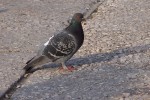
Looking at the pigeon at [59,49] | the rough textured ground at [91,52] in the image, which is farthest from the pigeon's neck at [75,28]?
the rough textured ground at [91,52]

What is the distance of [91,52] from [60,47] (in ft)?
3.81

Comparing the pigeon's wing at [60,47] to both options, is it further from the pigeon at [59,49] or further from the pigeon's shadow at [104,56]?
the pigeon's shadow at [104,56]

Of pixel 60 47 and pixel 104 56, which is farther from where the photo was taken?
pixel 104 56

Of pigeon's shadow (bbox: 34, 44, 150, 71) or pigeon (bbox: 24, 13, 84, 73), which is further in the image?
pigeon's shadow (bbox: 34, 44, 150, 71)

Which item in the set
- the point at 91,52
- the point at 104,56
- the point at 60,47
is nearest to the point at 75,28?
the point at 60,47

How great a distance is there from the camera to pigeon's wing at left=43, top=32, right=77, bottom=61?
7.22 metres

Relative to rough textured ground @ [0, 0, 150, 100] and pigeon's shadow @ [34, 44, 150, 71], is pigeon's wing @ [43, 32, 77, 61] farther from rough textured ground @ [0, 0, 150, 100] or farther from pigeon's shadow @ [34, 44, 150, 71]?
pigeon's shadow @ [34, 44, 150, 71]

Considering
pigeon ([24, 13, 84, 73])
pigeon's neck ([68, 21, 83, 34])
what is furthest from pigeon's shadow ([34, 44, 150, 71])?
pigeon's neck ([68, 21, 83, 34])

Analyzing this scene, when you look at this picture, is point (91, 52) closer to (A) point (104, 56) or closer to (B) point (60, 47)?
(A) point (104, 56)

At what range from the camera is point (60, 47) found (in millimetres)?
7254

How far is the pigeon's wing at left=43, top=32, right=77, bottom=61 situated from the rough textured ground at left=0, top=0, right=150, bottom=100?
274 mm

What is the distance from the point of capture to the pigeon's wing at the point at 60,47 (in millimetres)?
7219

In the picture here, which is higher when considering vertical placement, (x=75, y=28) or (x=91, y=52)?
(x=75, y=28)

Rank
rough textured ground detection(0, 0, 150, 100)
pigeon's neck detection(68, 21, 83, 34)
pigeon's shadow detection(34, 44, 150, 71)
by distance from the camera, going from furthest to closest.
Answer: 1. pigeon's shadow detection(34, 44, 150, 71)
2. pigeon's neck detection(68, 21, 83, 34)
3. rough textured ground detection(0, 0, 150, 100)
